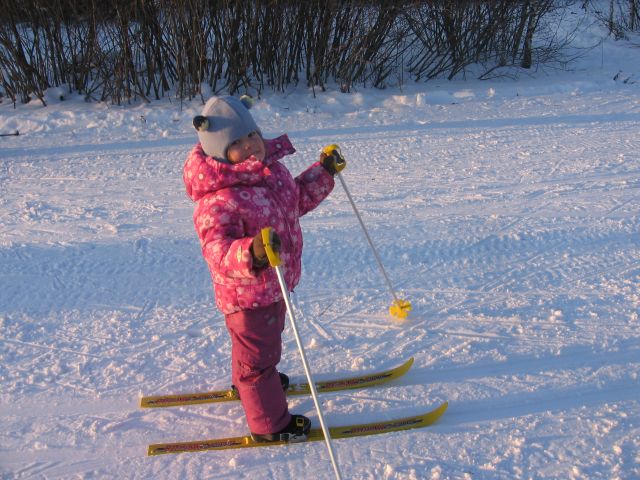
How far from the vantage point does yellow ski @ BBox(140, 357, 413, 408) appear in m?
2.96

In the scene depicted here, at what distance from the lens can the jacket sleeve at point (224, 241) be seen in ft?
7.15

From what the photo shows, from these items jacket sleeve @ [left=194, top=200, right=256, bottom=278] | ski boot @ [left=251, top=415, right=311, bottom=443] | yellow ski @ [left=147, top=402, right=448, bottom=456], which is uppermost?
jacket sleeve @ [left=194, top=200, right=256, bottom=278]

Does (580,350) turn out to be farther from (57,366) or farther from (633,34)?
(633,34)

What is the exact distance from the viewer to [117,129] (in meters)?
6.52

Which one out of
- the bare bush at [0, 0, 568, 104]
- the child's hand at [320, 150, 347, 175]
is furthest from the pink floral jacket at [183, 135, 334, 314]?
the bare bush at [0, 0, 568, 104]

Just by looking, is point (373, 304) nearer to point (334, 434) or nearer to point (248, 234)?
point (334, 434)

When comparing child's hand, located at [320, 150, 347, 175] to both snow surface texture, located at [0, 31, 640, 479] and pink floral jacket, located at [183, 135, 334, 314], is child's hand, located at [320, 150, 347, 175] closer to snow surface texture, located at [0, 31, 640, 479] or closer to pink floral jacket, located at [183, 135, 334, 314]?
pink floral jacket, located at [183, 135, 334, 314]

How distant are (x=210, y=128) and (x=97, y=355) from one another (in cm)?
150

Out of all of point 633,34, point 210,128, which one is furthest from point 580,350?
point 633,34

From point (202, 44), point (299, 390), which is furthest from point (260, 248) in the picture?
point (202, 44)

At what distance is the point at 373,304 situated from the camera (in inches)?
144

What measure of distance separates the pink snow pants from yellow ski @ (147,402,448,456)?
0.08 meters

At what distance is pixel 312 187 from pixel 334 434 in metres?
1.01

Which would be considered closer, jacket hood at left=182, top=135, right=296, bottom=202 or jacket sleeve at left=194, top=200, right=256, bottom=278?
jacket sleeve at left=194, top=200, right=256, bottom=278
